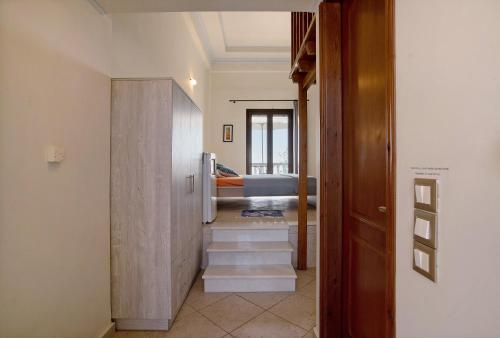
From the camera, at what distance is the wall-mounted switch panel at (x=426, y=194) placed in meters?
0.65

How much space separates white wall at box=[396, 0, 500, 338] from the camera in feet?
1.70

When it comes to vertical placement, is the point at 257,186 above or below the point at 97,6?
below

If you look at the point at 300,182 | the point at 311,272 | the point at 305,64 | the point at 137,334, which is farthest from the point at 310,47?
the point at 137,334

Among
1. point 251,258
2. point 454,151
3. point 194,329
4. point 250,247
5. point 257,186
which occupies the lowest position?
point 194,329

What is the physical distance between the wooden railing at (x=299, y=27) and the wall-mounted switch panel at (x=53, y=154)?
206 centimetres

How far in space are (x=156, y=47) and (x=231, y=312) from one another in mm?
2746

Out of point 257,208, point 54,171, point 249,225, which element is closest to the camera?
point 54,171

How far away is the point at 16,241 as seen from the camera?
1.08 metres

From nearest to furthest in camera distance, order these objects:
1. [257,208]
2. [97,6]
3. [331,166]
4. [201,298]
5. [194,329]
Result: [331,166] < [97,6] < [194,329] < [201,298] < [257,208]

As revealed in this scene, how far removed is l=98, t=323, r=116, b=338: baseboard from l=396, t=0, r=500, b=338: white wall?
1.86 meters

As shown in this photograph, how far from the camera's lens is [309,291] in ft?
7.97

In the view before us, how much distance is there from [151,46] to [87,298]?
229 cm

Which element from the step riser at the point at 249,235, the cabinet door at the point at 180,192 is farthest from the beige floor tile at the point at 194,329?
Answer: the step riser at the point at 249,235

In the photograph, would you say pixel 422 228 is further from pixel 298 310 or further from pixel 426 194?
pixel 298 310
